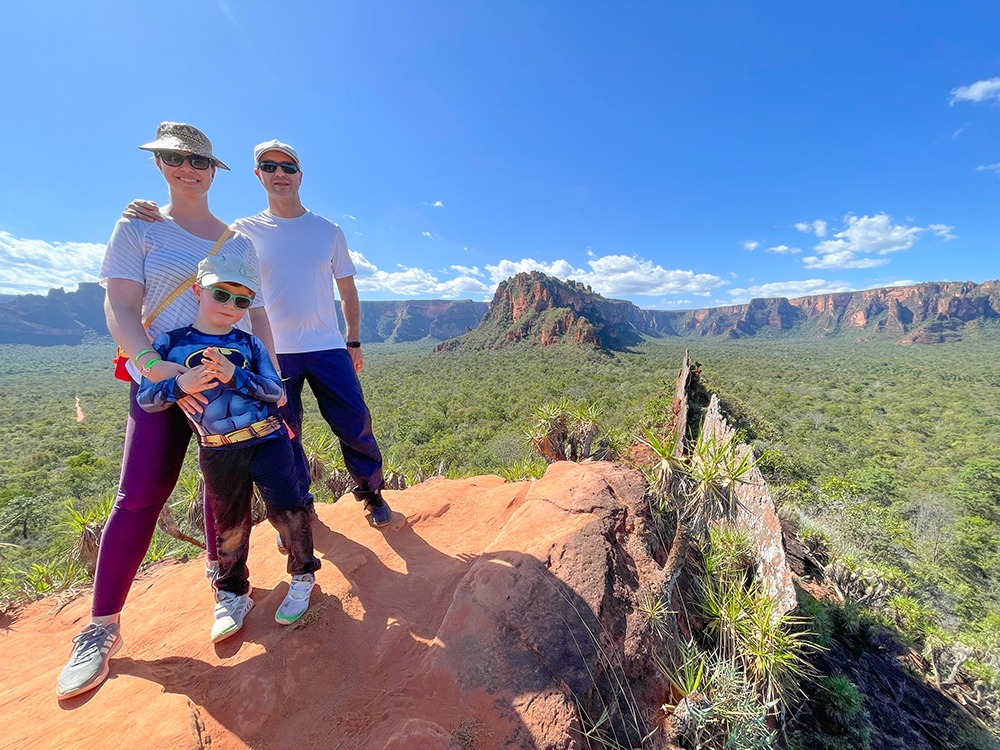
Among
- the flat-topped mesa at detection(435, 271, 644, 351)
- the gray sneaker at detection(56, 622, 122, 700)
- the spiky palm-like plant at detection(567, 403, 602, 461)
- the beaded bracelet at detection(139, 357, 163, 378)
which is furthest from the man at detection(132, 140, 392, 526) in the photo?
the flat-topped mesa at detection(435, 271, 644, 351)

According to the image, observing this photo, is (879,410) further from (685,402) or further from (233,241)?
(233,241)

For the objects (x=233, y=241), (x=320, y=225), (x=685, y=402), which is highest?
(x=320, y=225)

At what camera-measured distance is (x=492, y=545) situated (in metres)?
3.13

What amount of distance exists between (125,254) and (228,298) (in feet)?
1.91

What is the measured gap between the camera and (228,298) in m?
1.97

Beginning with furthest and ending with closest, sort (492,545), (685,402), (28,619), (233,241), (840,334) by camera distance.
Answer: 1. (840,334)
2. (685,402)
3. (28,619)
4. (492,545)
5. (233,241)

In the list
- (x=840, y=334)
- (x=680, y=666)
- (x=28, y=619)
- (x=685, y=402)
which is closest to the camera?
(x=680, y=666)

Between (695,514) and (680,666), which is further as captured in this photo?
(695,514)

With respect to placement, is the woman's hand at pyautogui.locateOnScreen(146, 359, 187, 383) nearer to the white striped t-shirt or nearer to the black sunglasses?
the white striped t-shirt

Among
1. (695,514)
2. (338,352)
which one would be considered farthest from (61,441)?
(695,514)

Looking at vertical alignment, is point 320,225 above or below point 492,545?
above

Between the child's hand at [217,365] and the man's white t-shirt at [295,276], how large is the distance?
91 cm

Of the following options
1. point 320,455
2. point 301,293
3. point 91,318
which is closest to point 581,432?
point 320,455

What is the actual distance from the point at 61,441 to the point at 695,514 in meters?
36.7
